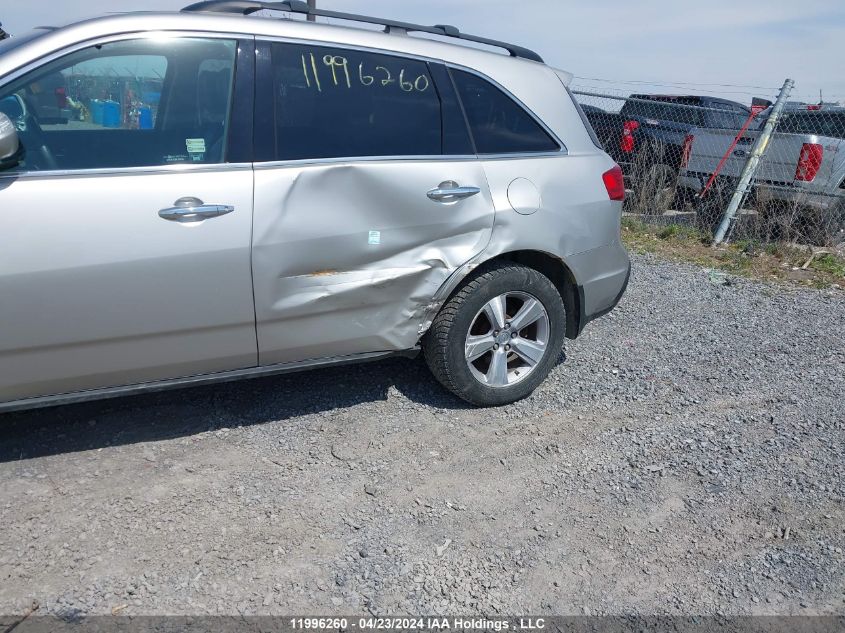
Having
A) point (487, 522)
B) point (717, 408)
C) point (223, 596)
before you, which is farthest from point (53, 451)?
point (717, 408)

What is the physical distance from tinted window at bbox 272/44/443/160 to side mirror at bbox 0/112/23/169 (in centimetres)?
99

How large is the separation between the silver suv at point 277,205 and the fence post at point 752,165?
451cm

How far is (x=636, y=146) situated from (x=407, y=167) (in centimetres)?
737

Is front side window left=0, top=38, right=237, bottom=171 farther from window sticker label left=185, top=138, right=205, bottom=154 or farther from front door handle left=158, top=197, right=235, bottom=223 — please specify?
front door handle left=158, top=197, right=235, bottom=223

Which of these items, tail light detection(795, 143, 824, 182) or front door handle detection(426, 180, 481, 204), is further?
tail light detection(795, 143, 824, 182)

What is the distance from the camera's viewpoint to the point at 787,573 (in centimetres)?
280

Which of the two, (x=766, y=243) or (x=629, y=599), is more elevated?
(x=629, y=599)

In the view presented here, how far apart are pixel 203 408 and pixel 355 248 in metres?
1.25

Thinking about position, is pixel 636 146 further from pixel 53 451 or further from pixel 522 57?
pixel 53 451

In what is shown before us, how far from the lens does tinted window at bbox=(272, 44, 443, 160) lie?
3219 millimetres

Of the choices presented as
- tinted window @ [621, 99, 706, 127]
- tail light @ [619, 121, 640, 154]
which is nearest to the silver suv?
tail light @ [619, 121, 640, 154]

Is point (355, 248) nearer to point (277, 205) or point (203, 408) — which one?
point (277, 205)

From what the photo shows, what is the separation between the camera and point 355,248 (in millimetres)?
3309

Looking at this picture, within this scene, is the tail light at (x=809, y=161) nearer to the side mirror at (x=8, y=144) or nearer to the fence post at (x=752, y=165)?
the fence post at (x=752, y=165)
